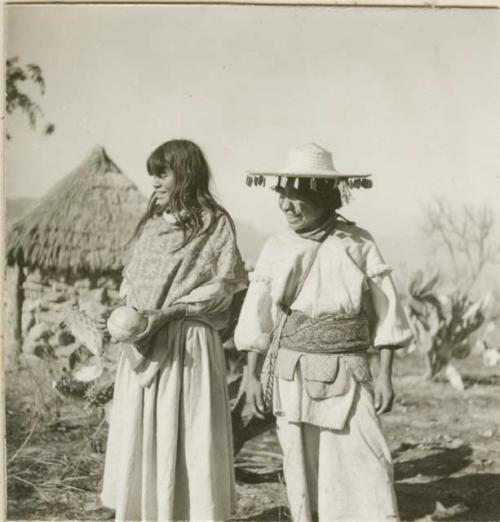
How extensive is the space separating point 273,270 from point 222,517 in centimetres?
140

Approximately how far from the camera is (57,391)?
5.52 meters

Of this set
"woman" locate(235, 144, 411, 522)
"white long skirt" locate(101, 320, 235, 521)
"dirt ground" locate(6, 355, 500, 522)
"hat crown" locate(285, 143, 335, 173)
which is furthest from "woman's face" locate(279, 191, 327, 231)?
"dirt ground" locate(6, 355, 500, 522)

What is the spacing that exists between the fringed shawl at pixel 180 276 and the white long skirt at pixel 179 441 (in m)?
0.10

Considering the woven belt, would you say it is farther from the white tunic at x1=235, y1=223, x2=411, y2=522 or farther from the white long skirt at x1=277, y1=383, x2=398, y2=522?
the white long skirt at x1=277, y1=383, x2=398, y2=522

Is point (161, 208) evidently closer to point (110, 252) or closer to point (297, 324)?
point (110, 252)

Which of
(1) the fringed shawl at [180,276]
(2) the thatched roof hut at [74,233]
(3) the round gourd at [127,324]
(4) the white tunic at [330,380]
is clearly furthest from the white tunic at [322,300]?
(2) the thatched roof hut at [74,233]

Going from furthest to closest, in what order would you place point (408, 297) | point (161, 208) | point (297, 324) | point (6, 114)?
point (408, 297) < point (6, 114) < point (161, 208) < point (297, 324)

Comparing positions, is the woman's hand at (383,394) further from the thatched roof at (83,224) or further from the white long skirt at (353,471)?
the thatched roof at (83,224)

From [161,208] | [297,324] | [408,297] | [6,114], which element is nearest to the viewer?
[297,324]

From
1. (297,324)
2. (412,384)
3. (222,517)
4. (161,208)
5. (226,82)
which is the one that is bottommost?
(222,517)

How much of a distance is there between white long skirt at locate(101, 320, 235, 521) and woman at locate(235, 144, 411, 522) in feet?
0.85

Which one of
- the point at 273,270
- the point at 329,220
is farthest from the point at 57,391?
the point at 329,220

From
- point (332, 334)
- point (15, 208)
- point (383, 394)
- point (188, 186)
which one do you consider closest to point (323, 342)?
point (332, 334)

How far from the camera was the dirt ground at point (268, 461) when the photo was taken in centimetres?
522
